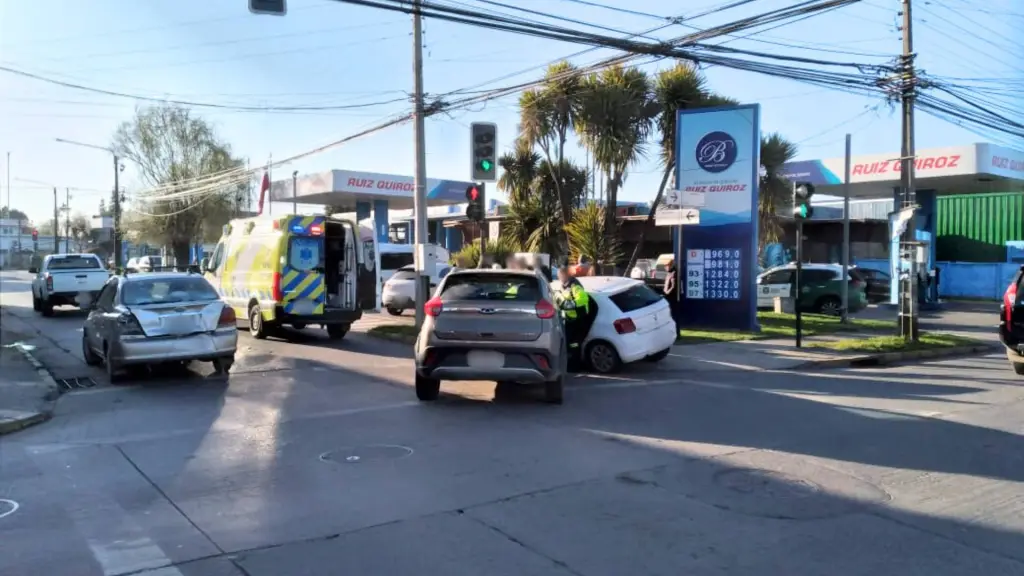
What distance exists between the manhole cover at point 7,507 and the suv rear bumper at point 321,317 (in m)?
10.2

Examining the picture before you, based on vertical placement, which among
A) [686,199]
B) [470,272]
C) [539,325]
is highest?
[686,199]

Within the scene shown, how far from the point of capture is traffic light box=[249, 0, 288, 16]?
34.6 feet

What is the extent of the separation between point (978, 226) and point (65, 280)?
117 ft

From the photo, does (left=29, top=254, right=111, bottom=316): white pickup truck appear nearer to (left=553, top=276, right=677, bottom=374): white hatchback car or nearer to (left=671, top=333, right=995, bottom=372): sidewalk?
(left=553, top=276, right=677, bottom=374): white hatchback car

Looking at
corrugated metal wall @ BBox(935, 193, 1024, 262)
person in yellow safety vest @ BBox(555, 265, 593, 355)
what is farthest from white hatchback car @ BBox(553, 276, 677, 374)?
corrugated metal wall @ BBox(935, 193, 1024, 262)

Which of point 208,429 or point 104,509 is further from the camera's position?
point 208,429

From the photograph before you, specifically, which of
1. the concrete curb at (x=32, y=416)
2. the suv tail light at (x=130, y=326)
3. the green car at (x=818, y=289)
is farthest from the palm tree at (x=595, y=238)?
the concrete curb at (x=32, y=416)

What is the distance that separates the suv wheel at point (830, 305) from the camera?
23.8 m

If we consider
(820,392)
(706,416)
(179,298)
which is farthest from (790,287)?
(179,298)

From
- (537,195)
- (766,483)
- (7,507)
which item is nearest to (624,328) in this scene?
(766,483)

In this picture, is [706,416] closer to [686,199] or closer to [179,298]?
[179,298]

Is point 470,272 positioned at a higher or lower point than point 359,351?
higher

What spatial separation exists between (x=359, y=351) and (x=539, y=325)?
6842 millimetres

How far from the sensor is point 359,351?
50.1 ft
